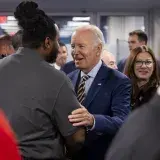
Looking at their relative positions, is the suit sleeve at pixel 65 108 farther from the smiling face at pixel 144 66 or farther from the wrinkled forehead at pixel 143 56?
the wrinkled forehead at pixel 143 56

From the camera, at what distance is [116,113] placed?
2.58 metres

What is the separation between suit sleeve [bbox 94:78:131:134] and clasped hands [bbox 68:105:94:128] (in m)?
0.09

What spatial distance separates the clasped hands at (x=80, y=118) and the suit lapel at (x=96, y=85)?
0.32 metres

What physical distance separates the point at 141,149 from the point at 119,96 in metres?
1.61

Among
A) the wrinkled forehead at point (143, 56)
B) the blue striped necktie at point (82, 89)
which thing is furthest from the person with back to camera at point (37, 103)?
the wrinkled forehead at point (143, 56)

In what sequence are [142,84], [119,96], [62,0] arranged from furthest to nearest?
[62,0], [142,84], [119,96]

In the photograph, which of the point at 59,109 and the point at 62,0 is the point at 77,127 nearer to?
the point at 59,109

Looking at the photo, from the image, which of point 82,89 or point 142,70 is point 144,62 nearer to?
point 142,70

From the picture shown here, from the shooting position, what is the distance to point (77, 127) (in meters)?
2.22

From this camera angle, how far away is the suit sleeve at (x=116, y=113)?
2421 millimetres

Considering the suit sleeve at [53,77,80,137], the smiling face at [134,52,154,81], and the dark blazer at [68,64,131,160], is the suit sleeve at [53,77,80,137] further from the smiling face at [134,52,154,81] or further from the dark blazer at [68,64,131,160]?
the smiling face at [134,52,154,81]

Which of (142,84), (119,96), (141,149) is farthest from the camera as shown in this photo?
(142,84)

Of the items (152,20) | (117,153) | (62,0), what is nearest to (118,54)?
(152,20)

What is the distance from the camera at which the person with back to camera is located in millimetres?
2123
